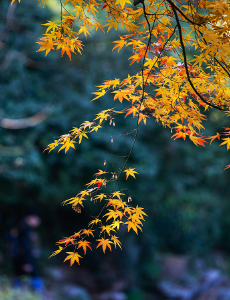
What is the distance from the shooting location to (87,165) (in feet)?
15.5

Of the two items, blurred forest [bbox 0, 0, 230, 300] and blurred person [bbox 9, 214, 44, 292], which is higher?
blurred forest [bbox 0, 0, 230, 300]

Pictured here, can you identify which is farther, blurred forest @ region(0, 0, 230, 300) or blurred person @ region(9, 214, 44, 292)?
blurred person @ region(9, 214, 44, 292)

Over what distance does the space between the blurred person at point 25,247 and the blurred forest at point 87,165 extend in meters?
0.13

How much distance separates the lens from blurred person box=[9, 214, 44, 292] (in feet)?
16.1

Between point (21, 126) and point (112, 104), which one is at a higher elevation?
point (112, 104)

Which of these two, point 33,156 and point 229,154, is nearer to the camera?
point 33,156

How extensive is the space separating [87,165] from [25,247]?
2271mm

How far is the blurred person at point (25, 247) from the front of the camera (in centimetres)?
490

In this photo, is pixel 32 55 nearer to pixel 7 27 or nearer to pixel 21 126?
pixel 7 27

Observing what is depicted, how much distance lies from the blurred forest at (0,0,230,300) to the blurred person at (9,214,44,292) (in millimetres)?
132

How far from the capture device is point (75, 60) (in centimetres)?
472

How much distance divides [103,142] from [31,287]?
2901 millimetres

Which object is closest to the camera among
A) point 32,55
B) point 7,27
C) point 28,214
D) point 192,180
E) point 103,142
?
point 7,27

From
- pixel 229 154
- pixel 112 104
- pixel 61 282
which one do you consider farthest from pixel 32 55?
pixel 229 154
